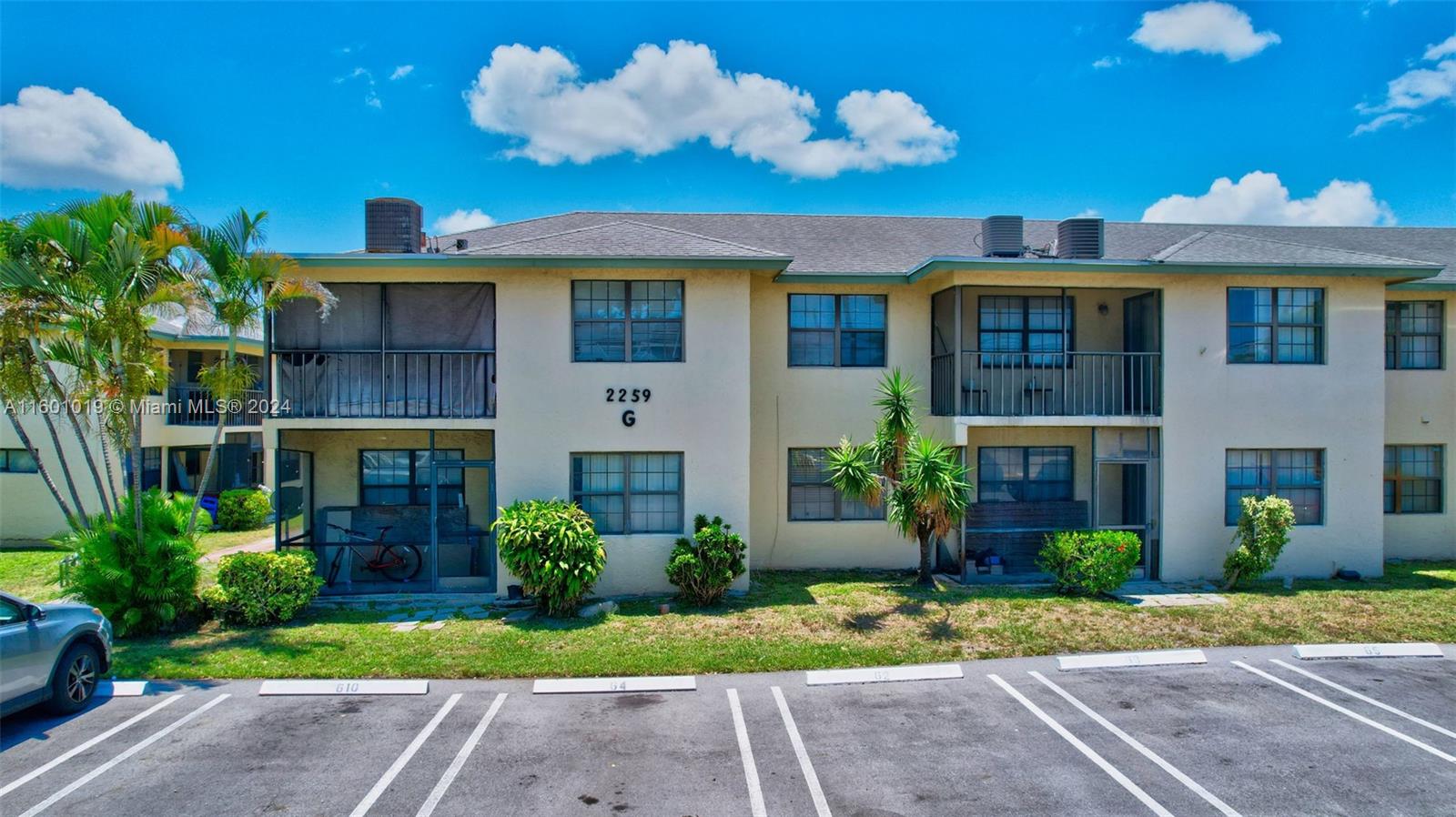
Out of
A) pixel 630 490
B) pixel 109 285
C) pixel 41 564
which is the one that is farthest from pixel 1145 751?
pixel 41 564

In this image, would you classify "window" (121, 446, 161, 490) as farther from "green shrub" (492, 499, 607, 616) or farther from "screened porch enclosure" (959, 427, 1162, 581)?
"screened porch enclosure" (959, 427, 1162, 581)

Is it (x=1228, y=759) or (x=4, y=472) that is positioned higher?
(x=4, y=472)

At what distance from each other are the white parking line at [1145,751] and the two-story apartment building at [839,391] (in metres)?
4.68

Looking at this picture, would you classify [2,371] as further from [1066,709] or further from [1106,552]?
[1106,552]

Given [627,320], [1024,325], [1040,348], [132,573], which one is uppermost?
[1024,325]

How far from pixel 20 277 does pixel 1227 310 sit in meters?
18.3

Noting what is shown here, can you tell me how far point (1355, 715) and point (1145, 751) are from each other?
2.77 m

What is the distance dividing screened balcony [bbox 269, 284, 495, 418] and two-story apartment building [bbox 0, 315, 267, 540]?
1.43 m

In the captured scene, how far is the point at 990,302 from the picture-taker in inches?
601

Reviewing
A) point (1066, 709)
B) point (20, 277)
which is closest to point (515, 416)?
point (20, 277)

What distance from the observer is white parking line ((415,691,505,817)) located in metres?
6.37

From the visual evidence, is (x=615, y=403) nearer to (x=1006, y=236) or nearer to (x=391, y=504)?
(x=391, y=504)

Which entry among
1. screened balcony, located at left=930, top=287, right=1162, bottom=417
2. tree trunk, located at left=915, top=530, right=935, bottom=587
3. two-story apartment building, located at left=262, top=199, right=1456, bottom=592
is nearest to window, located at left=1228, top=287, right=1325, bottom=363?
two-story apartment building, located at left=262, top=199, right=1456, bottom=592

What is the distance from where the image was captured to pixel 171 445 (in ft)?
69.1
